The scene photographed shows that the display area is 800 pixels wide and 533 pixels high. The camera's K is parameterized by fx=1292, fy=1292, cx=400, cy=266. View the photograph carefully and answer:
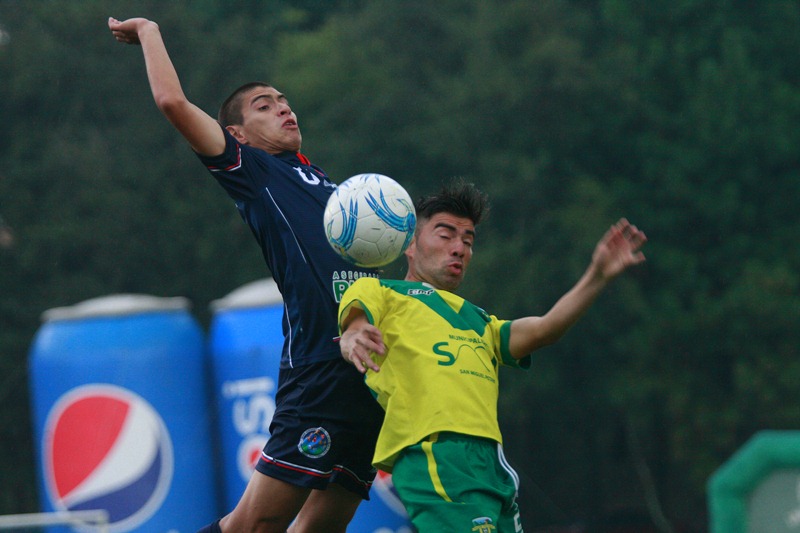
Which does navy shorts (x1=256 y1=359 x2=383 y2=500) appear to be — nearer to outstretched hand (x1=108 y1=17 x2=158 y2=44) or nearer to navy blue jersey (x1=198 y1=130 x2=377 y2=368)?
navy blue jersey (x1=198 y1=130 x2=377 y2=368)

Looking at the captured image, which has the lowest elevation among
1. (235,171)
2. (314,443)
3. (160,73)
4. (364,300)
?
(314,443)

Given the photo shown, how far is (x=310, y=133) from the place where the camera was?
3175 cm

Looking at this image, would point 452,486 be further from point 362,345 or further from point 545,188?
point 545,188

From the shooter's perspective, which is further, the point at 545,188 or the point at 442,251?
the point at 545,188

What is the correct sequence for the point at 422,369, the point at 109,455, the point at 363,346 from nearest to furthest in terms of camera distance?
the point at 363,346, the point at 422,369, the point at 109,455

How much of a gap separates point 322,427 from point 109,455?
27.0ft

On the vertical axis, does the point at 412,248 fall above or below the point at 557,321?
above

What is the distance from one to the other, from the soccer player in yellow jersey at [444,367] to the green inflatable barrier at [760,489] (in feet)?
16.4

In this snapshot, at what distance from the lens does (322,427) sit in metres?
5.11

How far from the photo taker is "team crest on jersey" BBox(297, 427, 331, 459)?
16.6ft

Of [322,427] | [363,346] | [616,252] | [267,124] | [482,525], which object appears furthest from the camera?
[267,124]

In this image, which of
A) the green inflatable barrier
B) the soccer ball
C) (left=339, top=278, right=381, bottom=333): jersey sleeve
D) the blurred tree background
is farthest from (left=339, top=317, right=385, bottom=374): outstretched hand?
the blurred tree background

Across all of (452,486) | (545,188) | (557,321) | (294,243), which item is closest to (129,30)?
(294,243)

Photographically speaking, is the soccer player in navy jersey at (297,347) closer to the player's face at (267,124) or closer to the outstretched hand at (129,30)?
the outstretched hand at (129,30)
